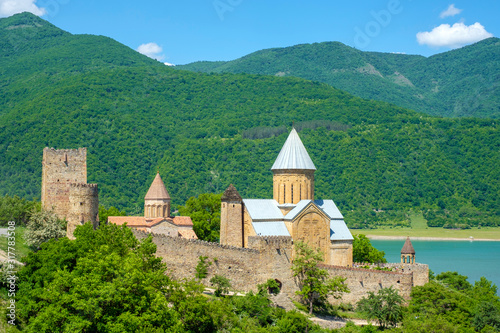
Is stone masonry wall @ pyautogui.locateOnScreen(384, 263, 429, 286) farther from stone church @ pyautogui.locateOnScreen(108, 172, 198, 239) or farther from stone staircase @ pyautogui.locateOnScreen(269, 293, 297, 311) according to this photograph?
stone church @ pyautogui.locateOnScreen(108, 172, 198, 239)

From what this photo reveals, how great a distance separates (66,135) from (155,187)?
55.8m

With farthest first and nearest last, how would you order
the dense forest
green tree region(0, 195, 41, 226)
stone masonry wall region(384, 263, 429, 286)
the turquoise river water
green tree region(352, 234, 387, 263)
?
the dense forest → the turquoise river water → green tree region(0, 195, 41, 226) → green tree region(352, 234, 387, 263) → stone masonry wall region(384, 263, 429, 286)

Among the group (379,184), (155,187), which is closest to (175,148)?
(379,184)

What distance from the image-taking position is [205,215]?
38375 mm

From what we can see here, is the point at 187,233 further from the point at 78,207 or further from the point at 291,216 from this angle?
the point at 78,207

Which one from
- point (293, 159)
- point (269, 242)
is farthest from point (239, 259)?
point (293, 159)

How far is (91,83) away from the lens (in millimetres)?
112688

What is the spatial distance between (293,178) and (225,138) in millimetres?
75815

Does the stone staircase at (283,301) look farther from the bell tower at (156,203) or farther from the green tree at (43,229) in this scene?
the bell tower at (156,203)

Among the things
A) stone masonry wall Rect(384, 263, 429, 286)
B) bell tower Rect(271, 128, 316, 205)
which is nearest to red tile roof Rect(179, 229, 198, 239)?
bell tower Rect(271, 128, 316, 205)

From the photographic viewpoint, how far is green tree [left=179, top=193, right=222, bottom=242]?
1459 inches

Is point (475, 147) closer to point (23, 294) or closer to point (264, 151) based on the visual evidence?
point (264, 151)

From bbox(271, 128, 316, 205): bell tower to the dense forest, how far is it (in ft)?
155

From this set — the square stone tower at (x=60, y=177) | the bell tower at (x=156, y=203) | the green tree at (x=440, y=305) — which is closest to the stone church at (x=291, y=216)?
the green tree at (x=440, y=305)
